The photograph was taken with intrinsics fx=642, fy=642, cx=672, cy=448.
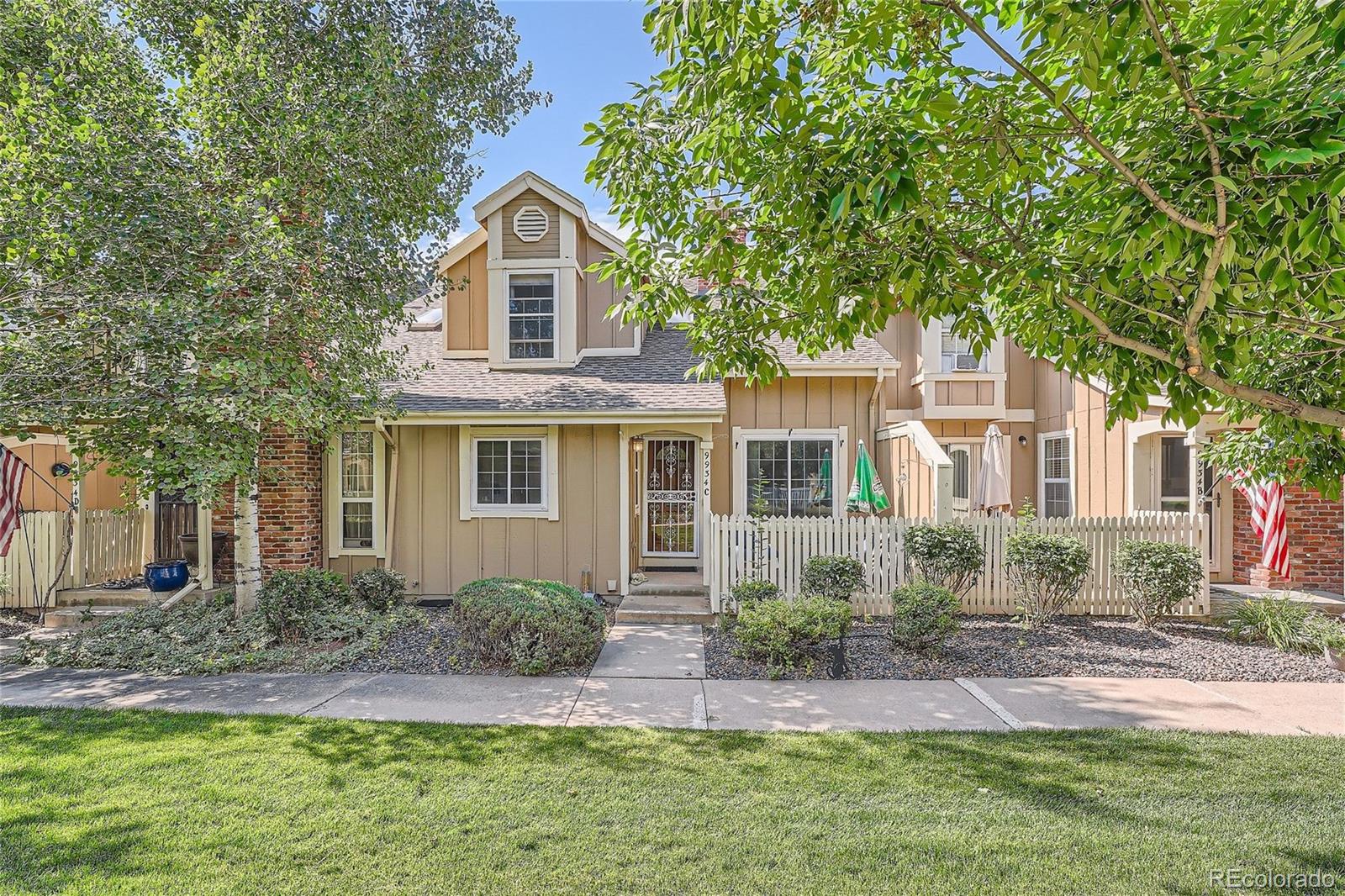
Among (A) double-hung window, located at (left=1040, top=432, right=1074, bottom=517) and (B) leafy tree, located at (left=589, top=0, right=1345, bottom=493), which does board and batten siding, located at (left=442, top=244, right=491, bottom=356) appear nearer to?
(B) leafy tree, located at (left=589, top=0, right=1345, bottom=493)

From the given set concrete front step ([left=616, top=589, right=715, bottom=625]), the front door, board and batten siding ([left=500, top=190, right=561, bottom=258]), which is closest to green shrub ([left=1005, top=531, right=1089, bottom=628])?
concrete front step ([left=616, top=589, right=715, bottom=625])

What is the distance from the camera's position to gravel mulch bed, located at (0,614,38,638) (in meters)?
7.79

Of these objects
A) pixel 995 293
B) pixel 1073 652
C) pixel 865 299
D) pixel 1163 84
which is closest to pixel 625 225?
pixel 865 299

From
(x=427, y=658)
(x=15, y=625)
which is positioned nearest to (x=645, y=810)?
(x=427, y=658)

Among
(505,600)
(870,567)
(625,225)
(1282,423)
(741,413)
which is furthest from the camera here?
(741,413)

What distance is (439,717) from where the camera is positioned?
5078 millimetres

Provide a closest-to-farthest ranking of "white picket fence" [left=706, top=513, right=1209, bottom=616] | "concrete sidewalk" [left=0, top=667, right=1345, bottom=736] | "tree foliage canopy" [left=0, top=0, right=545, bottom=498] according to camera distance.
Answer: "concrete sidewalk" [left=0, top=667, right=1345, bottom=736] < "tree foliage canopy" [left=0, top=0, right=545, bottom=498] < "white picket fence" [left=706, top=513, right=1209, bottom=616]

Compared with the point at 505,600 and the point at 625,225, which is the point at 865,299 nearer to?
the point at 625,225

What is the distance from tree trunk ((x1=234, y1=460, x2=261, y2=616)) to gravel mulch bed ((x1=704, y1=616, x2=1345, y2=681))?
18.0 ft

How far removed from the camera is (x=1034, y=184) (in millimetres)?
3654

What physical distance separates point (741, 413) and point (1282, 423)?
7407 mm

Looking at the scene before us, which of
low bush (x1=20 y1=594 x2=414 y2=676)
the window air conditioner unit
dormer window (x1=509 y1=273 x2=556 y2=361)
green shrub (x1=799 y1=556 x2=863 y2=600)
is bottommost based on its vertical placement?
low bush (x1=20 y1=594 x2=414 y2=676)

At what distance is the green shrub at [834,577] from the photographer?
767cm

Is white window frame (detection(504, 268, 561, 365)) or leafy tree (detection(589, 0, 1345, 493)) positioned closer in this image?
leafy tree (detection(589, 0, 1345, 493))
